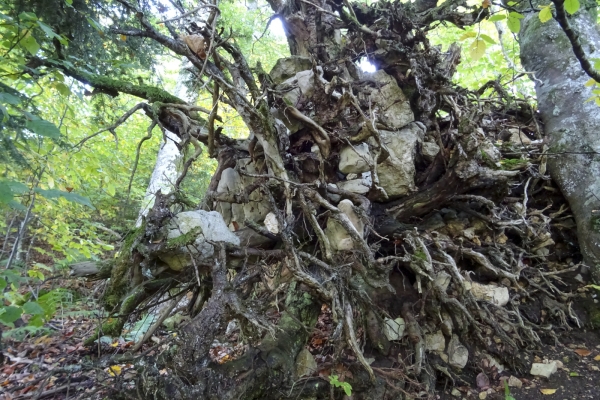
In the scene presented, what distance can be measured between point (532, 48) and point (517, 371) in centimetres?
340

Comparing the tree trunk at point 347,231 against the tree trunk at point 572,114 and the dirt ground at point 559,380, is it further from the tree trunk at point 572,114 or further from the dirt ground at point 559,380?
the tree trunk at point 572,114

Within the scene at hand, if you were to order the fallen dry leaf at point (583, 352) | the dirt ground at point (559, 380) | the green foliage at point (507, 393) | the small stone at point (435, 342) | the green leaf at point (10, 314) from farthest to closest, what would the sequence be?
the small stone at point (435, 342)
the fallen dry leaf at point (583, 352)
the dirt ground at point (559, 380)
the green foliage at point (507, 393)
the green leaf at point (10, 314)

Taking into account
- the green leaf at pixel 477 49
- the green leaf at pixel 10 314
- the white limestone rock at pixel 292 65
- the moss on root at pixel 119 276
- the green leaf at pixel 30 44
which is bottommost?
the green leaf at pixel 10 314

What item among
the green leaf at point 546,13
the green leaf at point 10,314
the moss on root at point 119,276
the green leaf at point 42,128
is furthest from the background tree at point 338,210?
the green leaf at point 42,128

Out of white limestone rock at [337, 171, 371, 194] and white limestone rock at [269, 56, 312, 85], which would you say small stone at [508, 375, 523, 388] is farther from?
white limestone rock at [269, 56, 312, 85]

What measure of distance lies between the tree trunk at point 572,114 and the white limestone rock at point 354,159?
1739 millimetres

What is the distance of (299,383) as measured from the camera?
2137 millimetres

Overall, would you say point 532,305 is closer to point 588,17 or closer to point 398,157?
point 398,157

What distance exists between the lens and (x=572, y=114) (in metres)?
3.26

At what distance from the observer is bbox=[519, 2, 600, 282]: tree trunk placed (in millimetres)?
2910

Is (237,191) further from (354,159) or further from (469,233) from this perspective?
(469,233)

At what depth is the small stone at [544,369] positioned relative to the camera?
2.44m

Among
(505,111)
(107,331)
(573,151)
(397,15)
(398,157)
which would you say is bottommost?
(107,331)

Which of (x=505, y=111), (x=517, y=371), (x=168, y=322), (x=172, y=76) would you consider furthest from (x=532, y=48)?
(x=172, y=76)
